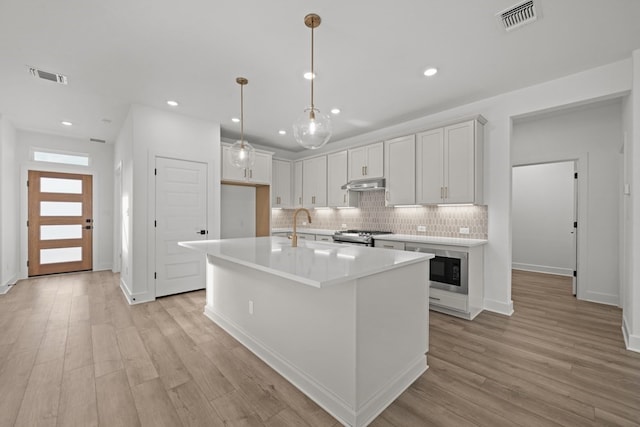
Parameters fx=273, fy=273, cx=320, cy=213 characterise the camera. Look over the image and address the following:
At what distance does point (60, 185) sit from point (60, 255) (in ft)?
4.71

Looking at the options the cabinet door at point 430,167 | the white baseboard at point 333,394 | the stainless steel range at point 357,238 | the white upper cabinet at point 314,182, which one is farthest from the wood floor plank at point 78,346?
the cabinet door at point 430,167

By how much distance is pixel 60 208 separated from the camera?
5586 mm

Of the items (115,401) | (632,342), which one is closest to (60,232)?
(115,401)

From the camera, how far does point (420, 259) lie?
2055 mm

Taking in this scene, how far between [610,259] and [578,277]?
465mm

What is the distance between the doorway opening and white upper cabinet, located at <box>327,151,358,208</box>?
151 inches

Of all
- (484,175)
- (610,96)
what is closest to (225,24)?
(484,175)

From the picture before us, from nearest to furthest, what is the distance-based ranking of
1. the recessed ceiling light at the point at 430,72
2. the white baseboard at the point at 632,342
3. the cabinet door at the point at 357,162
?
the white baseboard at the point at 632,342, the recessed ceiling light at the point at 430,72, the cabinet door at the point at 357,162

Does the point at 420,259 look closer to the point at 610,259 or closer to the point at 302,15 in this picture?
the point at 302,15

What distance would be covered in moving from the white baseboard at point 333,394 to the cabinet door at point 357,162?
331cm

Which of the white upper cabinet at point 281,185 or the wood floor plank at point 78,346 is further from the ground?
the white upper cabinet at point 281,185

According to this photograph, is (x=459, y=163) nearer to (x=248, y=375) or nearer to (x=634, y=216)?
(x=634, y=216)

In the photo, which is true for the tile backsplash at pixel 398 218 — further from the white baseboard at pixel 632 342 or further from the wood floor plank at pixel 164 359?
the wood floor plank at pixel 164 359

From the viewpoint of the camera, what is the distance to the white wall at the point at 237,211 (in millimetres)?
5570
